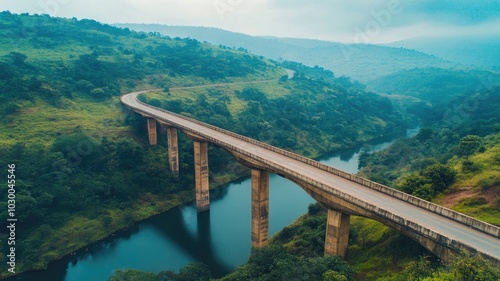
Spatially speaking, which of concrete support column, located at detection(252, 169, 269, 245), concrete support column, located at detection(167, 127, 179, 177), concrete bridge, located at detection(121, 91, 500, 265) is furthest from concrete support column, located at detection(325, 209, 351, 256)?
concrete support column, located at detection(167, 127, 179, 177)

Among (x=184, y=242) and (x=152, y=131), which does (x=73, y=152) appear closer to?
(x=152, y=131)

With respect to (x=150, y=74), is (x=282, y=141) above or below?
below

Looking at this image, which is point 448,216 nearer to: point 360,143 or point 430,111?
point 360,143

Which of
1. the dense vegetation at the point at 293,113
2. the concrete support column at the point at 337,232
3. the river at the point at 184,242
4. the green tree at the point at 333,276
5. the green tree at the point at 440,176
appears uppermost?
the green tree at the point at 440,176

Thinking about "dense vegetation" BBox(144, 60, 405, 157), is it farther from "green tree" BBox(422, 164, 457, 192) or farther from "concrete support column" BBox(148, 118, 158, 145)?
"green tree" BBox(422, 164, 457, 192)

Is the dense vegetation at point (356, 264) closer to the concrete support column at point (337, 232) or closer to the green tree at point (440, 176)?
the concrete support column at point (337, 232)

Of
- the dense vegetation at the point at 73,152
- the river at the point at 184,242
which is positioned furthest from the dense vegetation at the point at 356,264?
the dense vegetation at the point at 73,152

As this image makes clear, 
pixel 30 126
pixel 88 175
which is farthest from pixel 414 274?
pixel 30 126

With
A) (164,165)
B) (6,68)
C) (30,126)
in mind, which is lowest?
(164,165)
